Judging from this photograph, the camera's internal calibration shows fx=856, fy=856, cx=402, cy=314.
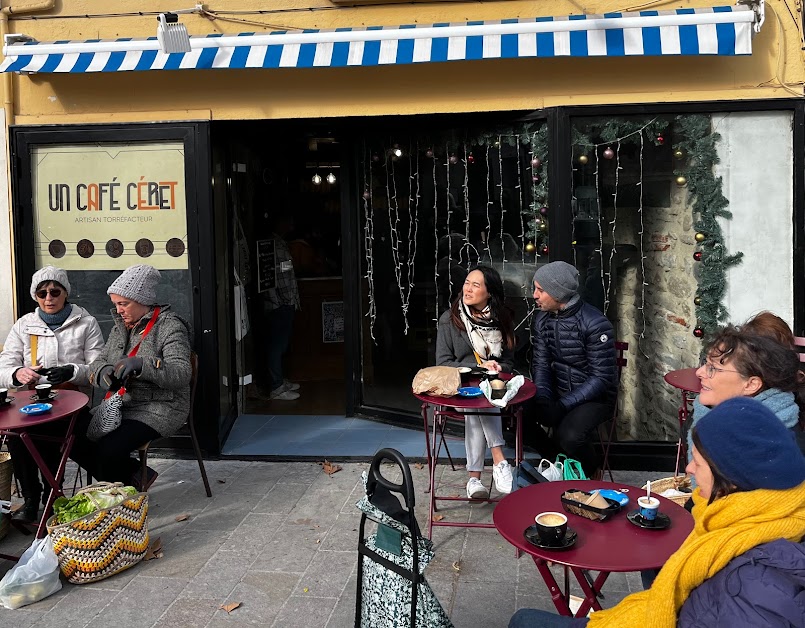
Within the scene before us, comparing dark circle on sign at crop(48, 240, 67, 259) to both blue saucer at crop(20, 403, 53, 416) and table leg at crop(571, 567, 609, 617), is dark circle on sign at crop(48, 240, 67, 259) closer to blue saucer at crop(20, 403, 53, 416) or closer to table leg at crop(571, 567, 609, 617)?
blue saucer at crop(20, 403, 53, 416)

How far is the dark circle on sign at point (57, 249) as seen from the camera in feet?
21.5

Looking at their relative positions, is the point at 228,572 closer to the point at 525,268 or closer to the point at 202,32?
the point at 525,268

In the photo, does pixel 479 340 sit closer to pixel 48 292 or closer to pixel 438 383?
pixel 438 383

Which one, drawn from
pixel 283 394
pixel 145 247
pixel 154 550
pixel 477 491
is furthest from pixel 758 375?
pixel 283 394

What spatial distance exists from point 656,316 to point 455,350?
1.55 meters

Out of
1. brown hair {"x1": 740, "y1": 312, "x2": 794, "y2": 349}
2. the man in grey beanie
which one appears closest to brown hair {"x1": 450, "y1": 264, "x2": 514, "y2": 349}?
the man in grey beanie

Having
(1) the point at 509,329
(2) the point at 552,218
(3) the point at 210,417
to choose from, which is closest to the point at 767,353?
(1) the point at 509,329

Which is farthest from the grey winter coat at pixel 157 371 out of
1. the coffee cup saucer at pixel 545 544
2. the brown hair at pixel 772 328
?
the brown hair at pixel 772 328

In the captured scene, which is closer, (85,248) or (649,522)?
(649,522)

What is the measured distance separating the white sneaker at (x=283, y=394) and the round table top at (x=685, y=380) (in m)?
3.96

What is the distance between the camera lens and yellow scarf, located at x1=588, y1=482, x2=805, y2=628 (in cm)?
222

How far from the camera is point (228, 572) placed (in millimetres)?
4508

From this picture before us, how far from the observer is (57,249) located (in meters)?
6.55

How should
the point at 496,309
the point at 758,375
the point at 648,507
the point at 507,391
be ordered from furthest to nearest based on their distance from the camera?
the point at 496,309, the point at 507,391, the point at 758,375, the point at 648,507
